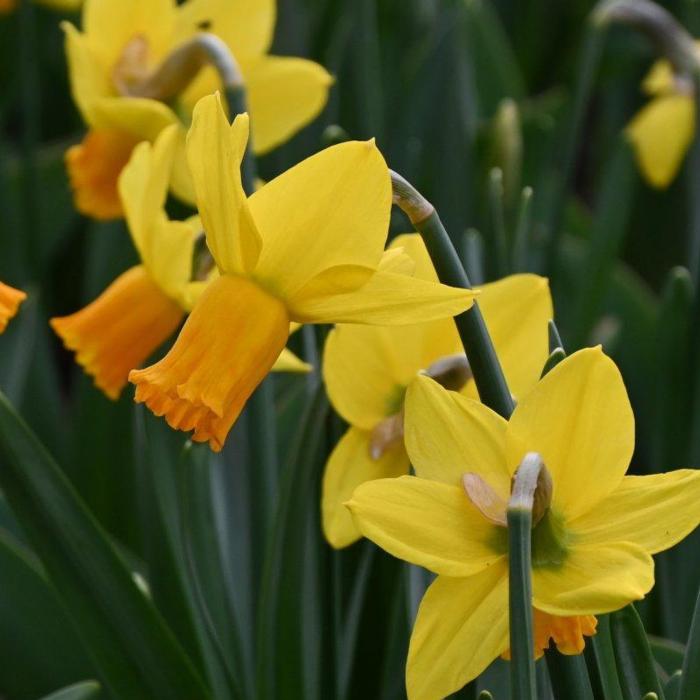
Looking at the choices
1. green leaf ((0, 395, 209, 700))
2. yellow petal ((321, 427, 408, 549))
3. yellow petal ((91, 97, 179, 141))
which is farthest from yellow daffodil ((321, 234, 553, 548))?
yellow petal ((91, 97, 179, 141))

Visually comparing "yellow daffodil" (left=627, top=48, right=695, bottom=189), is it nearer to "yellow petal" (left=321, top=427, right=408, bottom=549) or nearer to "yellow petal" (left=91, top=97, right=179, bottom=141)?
"yellow petal" (left=91, top=97, right=179, bottom=141)

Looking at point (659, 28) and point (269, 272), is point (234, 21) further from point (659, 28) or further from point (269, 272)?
point (269, 272)

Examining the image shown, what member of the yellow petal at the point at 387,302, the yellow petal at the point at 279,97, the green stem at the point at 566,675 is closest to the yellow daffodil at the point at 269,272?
the yellow petal at the point at 387,302

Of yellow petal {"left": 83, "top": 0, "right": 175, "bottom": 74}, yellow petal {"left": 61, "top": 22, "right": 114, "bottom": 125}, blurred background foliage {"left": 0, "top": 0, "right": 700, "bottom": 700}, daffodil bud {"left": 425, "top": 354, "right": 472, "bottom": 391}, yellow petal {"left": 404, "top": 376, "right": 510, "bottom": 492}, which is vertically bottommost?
blurred background foliage {"left": 0, "top": 0, "right": 700, "bottom": 700}

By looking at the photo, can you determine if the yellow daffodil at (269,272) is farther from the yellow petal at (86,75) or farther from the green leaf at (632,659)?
the yellow petal at (86,75)

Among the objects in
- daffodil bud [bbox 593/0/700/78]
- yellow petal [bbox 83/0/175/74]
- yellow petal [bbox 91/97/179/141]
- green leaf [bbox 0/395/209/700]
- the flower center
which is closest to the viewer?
the flower center

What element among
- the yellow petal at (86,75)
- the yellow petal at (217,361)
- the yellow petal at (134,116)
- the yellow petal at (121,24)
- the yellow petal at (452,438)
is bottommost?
the yellow petal at (452,438)

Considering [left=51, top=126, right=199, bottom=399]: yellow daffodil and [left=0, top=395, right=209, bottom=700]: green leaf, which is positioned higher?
[left=51, top=126, right=199, bottom=399]: yellow daffodil
